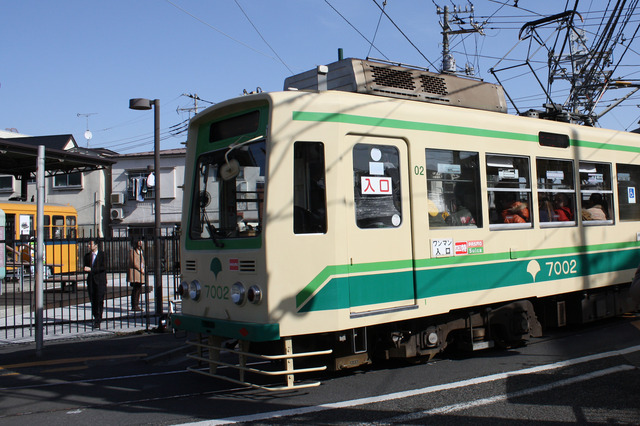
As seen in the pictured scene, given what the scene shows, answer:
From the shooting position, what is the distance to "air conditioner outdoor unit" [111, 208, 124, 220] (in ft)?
103

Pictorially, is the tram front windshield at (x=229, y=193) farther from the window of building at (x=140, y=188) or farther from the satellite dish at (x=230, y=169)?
the window of building at (x=140, y=188)

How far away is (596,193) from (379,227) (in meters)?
4.61

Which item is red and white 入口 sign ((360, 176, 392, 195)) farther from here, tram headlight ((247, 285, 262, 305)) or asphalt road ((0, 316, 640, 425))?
asphalt road ((0, 316, 640, 425))

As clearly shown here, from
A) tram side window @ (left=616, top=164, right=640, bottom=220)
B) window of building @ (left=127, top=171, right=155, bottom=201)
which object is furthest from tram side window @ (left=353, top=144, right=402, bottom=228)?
window of building @ (left=127, top=171, right=155, bottom=201)

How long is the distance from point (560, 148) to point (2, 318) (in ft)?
38.3

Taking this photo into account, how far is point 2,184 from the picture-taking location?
33.6 metres

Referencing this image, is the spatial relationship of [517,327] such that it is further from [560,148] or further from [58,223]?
[58,223]

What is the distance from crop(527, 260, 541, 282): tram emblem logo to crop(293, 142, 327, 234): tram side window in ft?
10.8

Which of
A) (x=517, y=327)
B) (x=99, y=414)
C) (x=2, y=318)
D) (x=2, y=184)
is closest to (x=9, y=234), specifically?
(x=2, y=318)

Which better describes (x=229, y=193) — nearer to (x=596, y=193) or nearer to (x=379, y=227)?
(x=379, y=227)

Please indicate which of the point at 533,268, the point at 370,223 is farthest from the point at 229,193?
the point at 533,268

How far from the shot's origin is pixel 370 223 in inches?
249

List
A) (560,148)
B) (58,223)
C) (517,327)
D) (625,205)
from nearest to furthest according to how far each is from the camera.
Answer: (517,327) → (560,148) → (625,205) → (58,223)

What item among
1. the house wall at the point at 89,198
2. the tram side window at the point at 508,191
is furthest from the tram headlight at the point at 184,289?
the house wall at the point at 89,198
